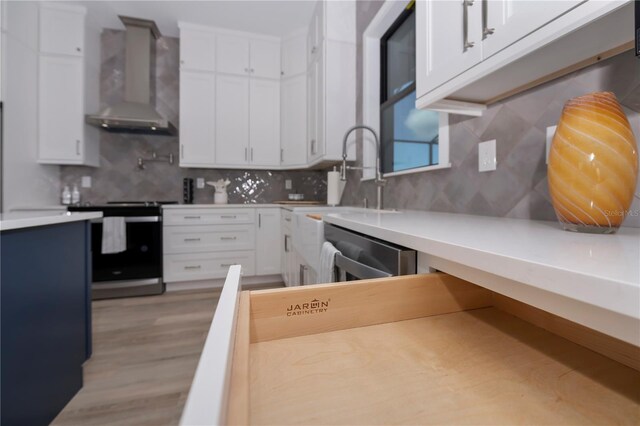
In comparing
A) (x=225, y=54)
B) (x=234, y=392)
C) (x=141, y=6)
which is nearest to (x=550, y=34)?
(x=234, y=392)

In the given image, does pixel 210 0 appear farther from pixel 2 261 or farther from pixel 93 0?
pixel 2 261

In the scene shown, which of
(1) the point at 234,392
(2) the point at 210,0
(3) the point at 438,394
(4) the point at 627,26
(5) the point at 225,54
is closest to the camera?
(1) the point at 234,392

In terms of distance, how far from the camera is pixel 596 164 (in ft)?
1.83

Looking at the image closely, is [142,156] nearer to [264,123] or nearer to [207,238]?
[207,238]

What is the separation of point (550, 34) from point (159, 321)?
2658 millimetres

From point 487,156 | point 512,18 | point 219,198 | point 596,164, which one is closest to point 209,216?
point 219,198

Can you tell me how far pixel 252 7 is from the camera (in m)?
2.79

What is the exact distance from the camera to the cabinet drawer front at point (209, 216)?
9.18ft

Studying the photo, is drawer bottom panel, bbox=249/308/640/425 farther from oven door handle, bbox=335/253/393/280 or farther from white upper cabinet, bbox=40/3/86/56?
white upper cabinet, bbox=40/3/86/56

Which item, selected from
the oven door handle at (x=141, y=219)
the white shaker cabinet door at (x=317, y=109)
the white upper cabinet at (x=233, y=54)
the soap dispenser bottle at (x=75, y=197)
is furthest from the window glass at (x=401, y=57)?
the soap dispenser bottle at (x=75, y=197)

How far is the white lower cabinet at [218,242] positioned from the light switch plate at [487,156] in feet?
7.30

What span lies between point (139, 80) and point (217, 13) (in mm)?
1162

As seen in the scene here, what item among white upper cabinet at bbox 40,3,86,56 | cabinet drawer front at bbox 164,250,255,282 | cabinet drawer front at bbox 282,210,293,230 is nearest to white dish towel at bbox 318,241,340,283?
cabinet drawer front at bbox 282,210,293,230

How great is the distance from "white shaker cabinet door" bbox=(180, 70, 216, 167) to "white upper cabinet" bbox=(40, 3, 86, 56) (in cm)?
101
